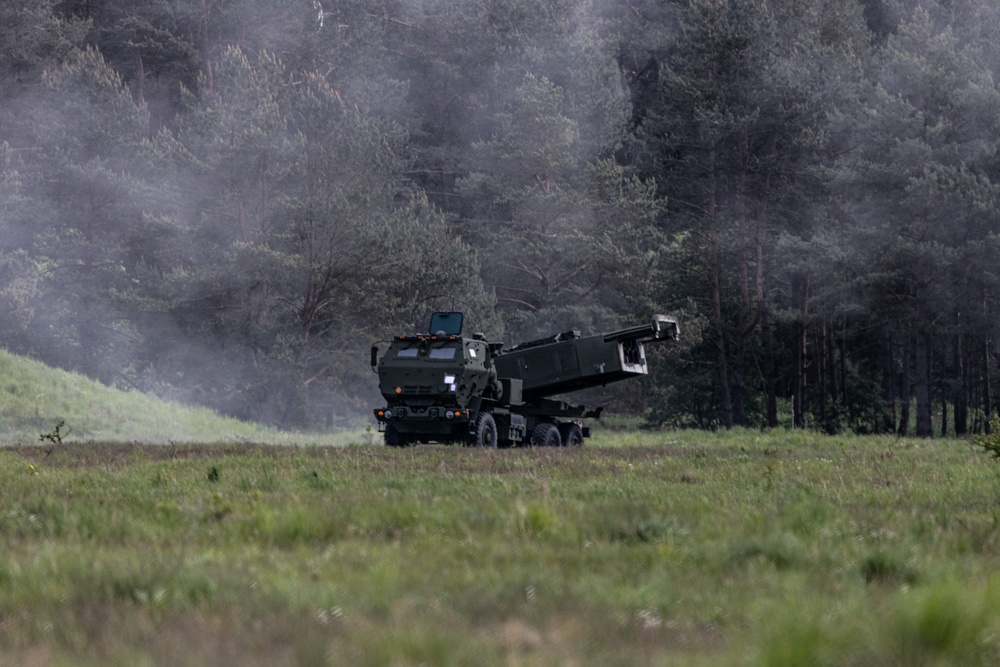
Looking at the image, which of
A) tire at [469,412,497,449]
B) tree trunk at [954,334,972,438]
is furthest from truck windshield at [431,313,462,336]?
tree trunk at [954,334,972,438]

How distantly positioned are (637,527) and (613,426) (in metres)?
39.9

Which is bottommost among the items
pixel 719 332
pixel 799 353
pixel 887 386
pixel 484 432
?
pixel 484 432

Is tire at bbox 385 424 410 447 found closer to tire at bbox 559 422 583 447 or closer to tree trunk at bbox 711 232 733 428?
tire at bbox 559 422 583 447

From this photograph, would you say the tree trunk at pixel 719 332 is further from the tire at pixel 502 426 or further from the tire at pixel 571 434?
the tire at pixel 502 426

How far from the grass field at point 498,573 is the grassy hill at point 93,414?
20.4 m

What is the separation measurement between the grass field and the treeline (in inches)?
Answer: 1120

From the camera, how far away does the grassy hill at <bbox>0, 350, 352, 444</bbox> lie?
3056cm

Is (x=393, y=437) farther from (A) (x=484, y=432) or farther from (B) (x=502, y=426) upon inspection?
(B) (x=502, y=426)

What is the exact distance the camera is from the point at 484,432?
73.6ft

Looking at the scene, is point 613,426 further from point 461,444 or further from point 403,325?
point 461,444

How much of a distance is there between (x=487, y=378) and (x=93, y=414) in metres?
13.9

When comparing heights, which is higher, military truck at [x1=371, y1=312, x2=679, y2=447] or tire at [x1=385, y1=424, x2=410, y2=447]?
military truck at [x1=371, y1=312, x2=679, y2=447]

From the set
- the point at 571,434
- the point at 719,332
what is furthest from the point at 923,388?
the point at 571,434

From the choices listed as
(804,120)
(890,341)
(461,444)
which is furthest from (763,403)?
(461,444)
